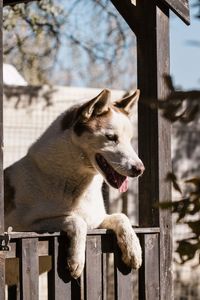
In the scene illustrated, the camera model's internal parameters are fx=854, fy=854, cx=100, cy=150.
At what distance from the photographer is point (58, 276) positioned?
207 inches

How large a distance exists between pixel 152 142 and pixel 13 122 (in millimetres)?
6120

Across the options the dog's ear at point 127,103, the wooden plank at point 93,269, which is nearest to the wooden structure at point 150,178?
the wooden plank at point 93,269

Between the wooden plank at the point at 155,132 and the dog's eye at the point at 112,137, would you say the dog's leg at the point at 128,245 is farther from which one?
the dog's eye at the point at 112,137

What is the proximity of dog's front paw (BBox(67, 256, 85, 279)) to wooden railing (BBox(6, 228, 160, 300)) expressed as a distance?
0.13ft

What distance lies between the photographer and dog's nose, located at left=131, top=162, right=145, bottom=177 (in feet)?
A: 18.7

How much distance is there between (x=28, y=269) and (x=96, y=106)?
1590 mm

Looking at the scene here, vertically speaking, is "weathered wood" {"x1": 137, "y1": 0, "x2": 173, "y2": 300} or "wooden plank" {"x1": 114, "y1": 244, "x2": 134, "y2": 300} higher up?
"weathered wood" {"x1": 137, "y1": 0, "x2": 173, "y2": 300}

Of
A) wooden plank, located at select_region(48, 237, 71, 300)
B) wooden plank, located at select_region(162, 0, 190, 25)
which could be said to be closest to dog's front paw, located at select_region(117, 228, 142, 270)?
wooden plank, located at select_region(48, 237, 71, 300)

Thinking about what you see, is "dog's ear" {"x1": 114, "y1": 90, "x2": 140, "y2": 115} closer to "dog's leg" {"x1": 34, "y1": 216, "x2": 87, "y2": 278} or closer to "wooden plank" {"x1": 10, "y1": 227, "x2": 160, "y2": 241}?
"wooden plank" {"x1": 10, "y1": 227, "x2": 160, "y2": 241}

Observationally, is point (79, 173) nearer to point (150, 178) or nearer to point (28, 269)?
point (150, 178)

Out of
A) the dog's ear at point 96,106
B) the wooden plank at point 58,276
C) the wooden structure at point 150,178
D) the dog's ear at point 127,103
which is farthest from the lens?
the dog's ear at point 127,103

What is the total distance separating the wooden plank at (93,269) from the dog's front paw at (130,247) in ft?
0.62

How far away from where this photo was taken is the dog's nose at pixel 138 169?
5.70 m

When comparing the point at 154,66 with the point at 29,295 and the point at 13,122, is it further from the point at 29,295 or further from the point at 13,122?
the point at 13,122
